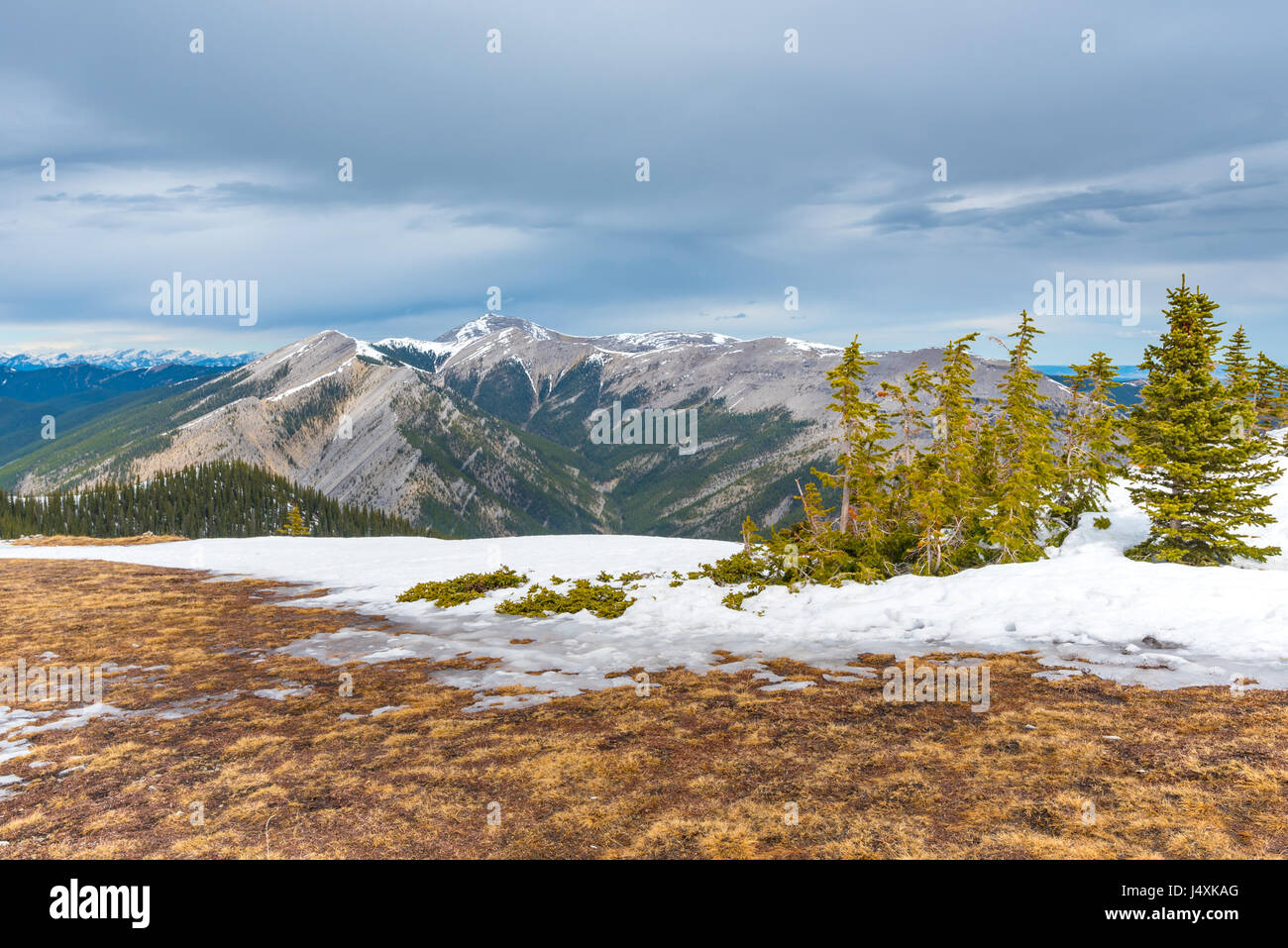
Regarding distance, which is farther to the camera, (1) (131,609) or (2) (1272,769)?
(1) (131,609)

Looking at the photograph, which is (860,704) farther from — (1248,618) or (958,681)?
(1248,618)

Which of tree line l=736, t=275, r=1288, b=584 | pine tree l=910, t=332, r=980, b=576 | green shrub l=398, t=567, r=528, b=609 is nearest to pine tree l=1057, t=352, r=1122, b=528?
tree line l=736, t=275, r=1288, b=584

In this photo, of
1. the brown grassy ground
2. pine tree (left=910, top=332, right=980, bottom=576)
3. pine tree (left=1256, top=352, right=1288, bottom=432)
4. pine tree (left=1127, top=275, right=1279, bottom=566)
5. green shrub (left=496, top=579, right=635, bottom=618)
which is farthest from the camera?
pine tree (left=1256, top=352, right=1288, bottom=432)

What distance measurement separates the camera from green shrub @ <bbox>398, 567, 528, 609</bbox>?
18.1m

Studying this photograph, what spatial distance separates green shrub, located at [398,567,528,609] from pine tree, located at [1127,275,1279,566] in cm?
2110

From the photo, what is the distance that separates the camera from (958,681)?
10336mm

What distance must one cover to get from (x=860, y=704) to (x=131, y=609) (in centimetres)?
1907

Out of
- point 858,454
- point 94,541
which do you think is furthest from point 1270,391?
point 94,541

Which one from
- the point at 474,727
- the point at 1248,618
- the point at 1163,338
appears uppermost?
the point at 1163,338

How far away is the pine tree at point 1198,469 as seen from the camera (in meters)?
20.9

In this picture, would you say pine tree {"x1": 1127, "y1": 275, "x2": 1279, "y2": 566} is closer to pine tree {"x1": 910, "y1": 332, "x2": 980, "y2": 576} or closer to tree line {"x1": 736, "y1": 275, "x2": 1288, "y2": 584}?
tree line {"x1": 736, "y1": 275, "x2": 1288, "y2": 584}

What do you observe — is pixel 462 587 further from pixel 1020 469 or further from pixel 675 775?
pixel 1020 469

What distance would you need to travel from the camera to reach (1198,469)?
20969 millimetres
